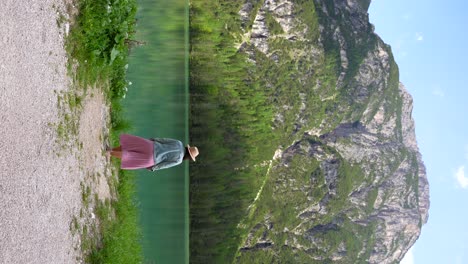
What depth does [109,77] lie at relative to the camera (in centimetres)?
1714

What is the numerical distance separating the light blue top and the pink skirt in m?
0.15

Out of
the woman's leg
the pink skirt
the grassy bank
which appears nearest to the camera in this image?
the grassy bank

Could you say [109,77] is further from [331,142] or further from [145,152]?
[331,142]

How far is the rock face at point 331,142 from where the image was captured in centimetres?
5797

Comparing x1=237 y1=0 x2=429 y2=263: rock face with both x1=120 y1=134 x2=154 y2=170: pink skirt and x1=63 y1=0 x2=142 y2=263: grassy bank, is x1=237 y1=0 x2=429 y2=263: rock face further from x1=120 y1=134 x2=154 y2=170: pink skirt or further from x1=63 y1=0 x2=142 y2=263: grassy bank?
x1=120 y1=134 x2=154 y2=170: pink skirt

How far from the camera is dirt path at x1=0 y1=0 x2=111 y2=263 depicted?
31.2 ft

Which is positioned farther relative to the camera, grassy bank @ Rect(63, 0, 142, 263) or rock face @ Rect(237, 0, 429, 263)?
rock face @ Rect(237, 0, 429, 263)

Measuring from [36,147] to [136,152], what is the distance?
386 cm

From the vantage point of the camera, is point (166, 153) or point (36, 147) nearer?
point (36, 147)

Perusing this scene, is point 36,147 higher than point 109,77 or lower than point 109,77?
lower

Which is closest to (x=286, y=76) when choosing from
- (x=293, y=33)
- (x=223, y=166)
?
(x=293, y=33)

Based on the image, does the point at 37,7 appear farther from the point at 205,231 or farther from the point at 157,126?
the point at 205,231

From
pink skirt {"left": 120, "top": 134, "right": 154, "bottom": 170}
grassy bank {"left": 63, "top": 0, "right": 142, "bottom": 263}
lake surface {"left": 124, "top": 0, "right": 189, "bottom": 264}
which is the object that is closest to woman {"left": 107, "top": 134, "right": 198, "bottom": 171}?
pink skirt {"left": 120, "top": 134, "right": 154, "bottom": 170}

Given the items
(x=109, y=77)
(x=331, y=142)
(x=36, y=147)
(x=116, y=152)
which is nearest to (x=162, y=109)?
(x=109, y=77)
